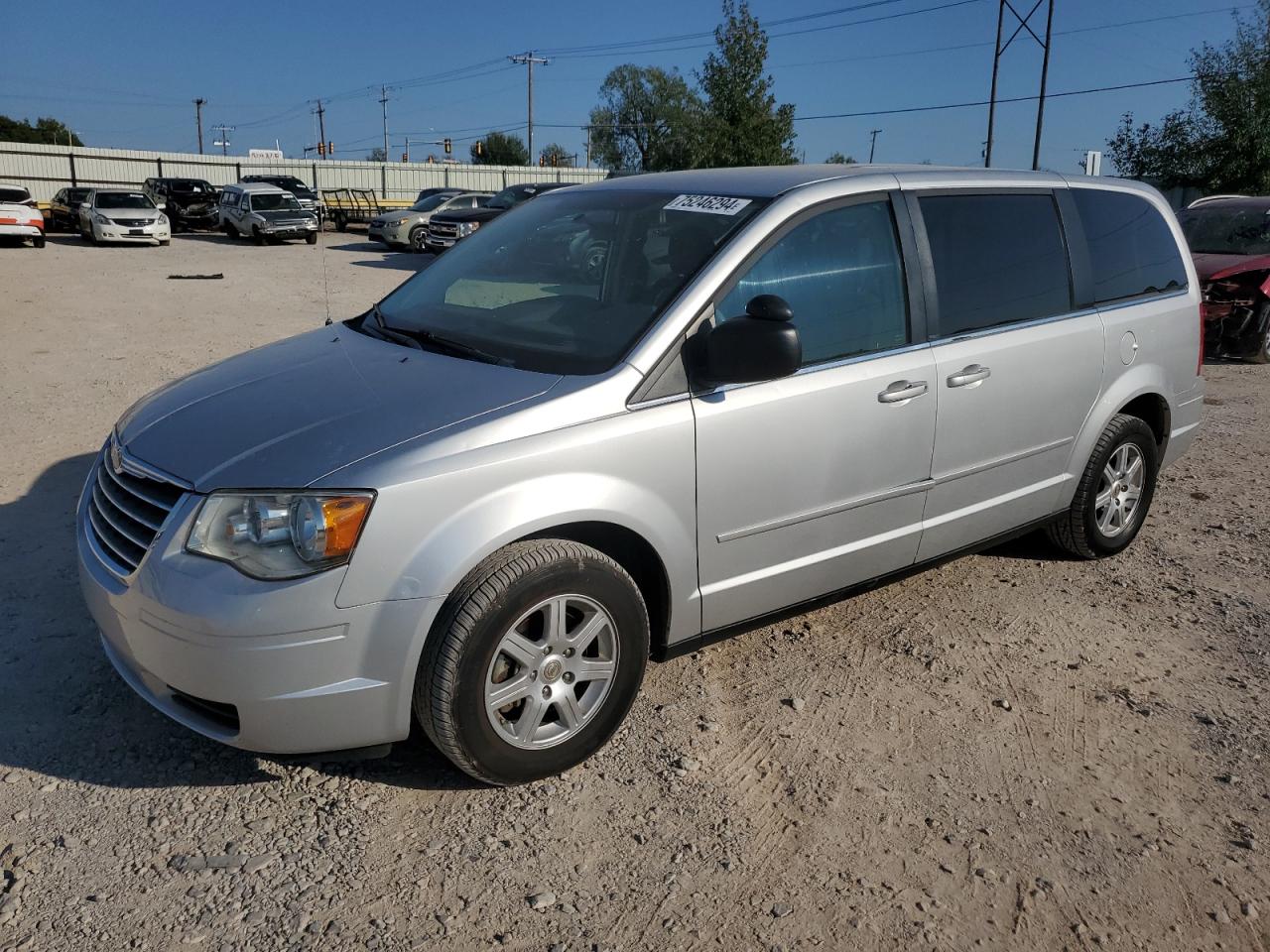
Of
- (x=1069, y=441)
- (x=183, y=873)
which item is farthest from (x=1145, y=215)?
(x=183, y=873)

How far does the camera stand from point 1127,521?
5.22m

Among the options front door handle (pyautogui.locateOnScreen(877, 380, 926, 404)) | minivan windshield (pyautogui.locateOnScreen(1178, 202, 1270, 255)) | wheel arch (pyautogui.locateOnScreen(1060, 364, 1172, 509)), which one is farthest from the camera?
minivan windshield (pyautogui.locateOnScreen(1178, 202, 1270, 255))

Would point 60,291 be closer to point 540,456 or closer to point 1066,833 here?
point 540,456

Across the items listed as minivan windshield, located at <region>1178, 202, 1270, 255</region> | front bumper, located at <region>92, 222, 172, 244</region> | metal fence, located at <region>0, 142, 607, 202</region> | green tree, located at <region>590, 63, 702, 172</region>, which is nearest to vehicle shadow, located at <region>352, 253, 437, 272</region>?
front bumper, located at <region>92, 222, 172, 244</region>

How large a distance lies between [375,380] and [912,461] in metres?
1.97

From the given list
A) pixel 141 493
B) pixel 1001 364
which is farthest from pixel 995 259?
pixel 141 493

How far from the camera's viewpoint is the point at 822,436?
11.7ft

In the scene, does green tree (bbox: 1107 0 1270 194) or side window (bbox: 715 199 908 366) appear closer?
side window (bbox: 715 199 908 366)

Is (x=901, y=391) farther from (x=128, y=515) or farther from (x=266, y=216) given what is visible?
(x=266, y=216)

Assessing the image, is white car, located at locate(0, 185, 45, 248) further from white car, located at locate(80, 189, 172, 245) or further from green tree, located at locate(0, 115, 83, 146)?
green tree, located at locate(0, 115, 83, 146)

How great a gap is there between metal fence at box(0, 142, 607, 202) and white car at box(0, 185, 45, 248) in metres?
14.8

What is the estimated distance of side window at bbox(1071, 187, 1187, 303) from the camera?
15.5ft

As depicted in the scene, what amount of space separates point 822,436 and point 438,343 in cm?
138

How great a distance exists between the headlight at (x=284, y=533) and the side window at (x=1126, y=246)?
3566mm
